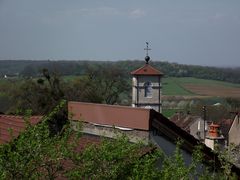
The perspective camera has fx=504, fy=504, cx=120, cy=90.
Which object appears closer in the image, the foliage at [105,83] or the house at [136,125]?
the house at [136,125]

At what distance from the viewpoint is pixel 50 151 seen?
526 cm

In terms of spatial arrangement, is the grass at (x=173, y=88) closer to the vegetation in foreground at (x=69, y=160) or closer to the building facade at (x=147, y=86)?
the building facade at (x=147, y=86)

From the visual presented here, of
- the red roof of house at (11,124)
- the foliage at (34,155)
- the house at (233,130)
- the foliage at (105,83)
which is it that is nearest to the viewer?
the foliage at (34,155)

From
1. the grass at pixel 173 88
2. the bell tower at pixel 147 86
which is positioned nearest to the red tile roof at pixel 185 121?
the bell tower at pixel 147 86

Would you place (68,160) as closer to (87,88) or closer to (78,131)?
(78,131)

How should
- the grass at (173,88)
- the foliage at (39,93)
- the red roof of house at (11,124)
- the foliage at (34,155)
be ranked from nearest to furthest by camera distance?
the foliage at (34,155) → the red roof of house at (11,124) → the foliage at (39,93) → the grass at (173,88)

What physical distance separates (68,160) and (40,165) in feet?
1.42

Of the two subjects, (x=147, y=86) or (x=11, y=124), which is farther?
(x=147, y=86)

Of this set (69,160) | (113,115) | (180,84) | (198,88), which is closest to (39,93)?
(113,115)

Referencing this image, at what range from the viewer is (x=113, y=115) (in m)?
8.30

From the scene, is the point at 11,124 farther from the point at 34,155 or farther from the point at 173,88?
the point at 173,88

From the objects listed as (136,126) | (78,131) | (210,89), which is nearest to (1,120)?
(136,126)

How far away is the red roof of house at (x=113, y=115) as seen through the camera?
25.6 feet

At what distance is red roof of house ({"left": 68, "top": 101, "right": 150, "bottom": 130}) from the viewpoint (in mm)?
7797
